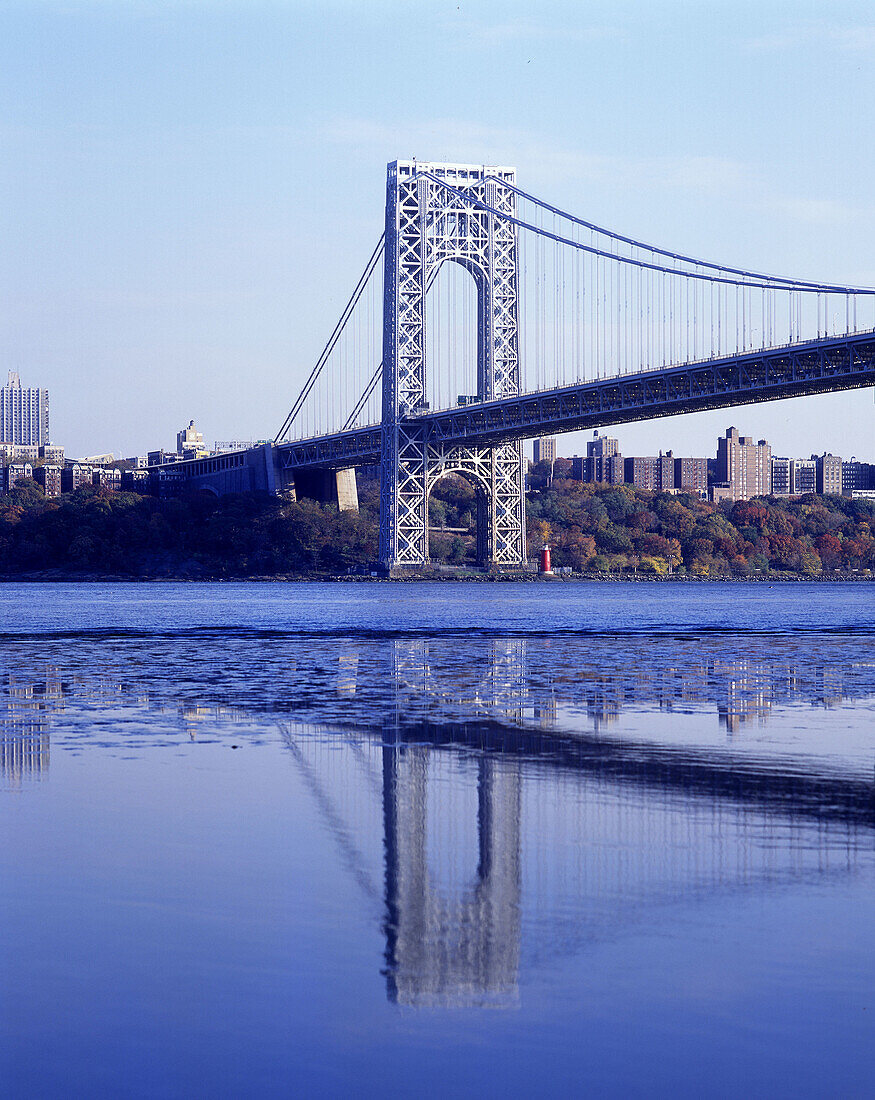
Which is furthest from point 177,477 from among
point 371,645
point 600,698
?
point 600,698

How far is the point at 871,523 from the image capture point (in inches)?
5487

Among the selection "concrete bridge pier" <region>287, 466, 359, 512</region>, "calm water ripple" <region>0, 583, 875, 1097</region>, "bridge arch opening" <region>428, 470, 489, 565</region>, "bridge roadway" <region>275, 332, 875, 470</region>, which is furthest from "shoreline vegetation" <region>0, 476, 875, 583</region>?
"calm water ripple" <region>0, 583, 875, 1097</region>

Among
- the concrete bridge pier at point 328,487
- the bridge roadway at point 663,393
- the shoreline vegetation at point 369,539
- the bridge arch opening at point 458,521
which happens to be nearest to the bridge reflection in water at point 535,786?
the bridge roadway at point 663,393

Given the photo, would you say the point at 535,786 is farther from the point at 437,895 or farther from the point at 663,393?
the point at 663,393

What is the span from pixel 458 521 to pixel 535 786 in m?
98.4

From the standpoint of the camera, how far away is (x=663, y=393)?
6256cm

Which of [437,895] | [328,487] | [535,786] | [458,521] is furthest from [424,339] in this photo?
[437,895]

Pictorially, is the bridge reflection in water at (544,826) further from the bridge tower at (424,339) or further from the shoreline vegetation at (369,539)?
the shoreline vegetation at (369,539)

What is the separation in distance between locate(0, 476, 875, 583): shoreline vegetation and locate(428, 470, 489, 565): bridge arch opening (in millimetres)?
149

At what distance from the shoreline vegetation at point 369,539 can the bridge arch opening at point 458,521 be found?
0.49ft

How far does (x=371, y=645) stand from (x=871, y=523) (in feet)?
388

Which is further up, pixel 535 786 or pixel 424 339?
pixel 424 339

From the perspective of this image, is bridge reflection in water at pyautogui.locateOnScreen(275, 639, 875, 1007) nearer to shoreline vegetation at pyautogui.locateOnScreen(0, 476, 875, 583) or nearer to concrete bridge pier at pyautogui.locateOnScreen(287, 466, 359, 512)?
shoreline vegetation at pyautogui.locateOnScreen(0, 476, 875, 583)

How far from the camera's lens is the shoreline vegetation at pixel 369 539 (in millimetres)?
96688
